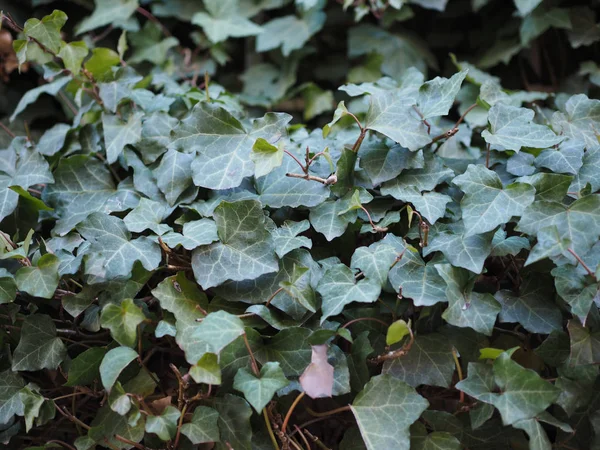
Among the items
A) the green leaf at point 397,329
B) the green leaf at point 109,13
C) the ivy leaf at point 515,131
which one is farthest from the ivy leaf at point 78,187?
the green leaf at point 109,13

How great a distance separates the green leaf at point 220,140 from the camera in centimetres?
95

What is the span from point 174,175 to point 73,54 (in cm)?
38

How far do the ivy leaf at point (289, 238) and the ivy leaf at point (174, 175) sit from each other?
0.20 metres

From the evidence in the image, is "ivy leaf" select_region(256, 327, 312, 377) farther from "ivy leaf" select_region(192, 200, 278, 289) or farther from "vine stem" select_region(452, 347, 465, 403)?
"vine stem" select_region(452, 347, 465, 403)

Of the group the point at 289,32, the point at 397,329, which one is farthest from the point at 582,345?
the point at 289,32

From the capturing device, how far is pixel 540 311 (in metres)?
0.86

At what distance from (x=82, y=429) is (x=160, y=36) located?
1337mm

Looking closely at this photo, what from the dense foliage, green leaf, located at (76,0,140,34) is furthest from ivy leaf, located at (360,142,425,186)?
green leaf, located at (76,0,140,34)

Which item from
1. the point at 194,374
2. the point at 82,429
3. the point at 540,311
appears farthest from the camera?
the point at 82,429

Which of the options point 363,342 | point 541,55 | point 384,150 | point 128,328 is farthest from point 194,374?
point 541,55

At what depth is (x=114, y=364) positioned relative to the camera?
784mm

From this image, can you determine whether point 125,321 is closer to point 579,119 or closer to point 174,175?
point 174,175

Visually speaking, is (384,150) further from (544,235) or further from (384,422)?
(384,422)

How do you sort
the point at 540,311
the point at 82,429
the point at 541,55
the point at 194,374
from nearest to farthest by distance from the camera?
the point at 194,374, the point at 540,311, the point at 82,429, the point at 541,55
